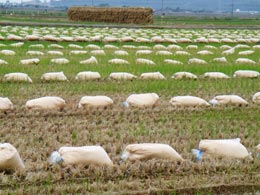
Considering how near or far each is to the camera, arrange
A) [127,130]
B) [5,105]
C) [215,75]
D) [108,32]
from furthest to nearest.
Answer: [108,32] < [215,75] < [5,105] < [127,130]

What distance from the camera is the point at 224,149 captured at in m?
4.06

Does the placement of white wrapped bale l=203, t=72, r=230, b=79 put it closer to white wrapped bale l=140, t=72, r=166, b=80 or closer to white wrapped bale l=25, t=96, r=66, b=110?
white wrapped bale l=140, t=72, r=166, b=80

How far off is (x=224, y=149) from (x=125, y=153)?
849mm

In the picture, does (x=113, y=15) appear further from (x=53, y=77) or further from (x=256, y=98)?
(x=256, y=98)

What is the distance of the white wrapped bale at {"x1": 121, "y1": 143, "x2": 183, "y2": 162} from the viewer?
3.83 metres

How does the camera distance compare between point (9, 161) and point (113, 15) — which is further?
point (113, 15)

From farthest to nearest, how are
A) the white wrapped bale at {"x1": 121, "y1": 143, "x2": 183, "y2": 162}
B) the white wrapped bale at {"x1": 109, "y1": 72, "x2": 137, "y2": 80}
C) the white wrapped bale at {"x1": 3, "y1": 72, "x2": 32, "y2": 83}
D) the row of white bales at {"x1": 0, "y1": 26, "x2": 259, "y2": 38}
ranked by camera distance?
the row of white bales at {"x1": 0, "y1": 26, "x2": 259, "y2": 38} < the white wrapped bale at {"x1": 109, "y1": 72, "x2": 137, "y2": 80} < the white wrapped bale at {"x1": 3, "y1": 72, "x2": 32, "y2": 83} < the white wrapped bale at {"x1": 121, "y1": 143, "x2": 183, "y2": 162}

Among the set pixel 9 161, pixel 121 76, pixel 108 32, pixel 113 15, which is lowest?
pixel 108 32

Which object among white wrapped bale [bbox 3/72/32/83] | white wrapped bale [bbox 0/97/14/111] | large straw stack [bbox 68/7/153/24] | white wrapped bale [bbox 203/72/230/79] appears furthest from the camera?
large straw stack [bbox 68/7/153/24]

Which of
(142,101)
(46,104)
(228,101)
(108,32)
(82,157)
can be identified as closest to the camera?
(82,157)

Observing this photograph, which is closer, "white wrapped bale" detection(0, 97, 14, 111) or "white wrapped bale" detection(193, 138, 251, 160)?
"white wrapped bale" detection(193, 138, 251, 160)

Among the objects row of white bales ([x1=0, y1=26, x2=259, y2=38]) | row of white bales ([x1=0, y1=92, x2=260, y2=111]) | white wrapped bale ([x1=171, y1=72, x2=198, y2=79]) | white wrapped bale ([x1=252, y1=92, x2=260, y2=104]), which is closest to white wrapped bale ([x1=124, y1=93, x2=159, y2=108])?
row of white bales ([x1=0, y1=92, x2=260, y2=111])

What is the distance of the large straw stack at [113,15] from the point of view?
27.9 m

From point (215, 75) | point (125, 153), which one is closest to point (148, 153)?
point (125, 153)
